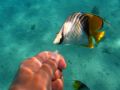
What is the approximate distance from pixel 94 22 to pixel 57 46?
220 inches

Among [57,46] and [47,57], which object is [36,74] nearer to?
[47,57]

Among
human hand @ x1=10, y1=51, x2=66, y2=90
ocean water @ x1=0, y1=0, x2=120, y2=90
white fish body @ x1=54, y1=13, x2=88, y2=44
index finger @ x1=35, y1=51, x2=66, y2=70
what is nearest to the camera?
human hand @ x1=10, y1=51, x2=66, y2=90

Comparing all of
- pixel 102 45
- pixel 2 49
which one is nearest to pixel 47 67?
pixel 102 45

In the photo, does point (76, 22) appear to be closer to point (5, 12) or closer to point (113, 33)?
point (113, 33)

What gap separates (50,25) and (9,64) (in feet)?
7.05

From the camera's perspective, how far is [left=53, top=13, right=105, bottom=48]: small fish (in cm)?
243

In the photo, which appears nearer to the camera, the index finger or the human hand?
the human hand

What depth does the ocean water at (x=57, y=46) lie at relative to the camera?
6.97 m

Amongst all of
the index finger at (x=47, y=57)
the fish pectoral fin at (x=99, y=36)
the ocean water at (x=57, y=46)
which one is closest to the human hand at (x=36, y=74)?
the index finger at (x=47, y=57)

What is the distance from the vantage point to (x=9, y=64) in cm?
802

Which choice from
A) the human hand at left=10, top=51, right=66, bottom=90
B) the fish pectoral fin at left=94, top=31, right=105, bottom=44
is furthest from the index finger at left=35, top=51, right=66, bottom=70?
the fish pectoral fin at left=94, top=31, right=105, bottom=44

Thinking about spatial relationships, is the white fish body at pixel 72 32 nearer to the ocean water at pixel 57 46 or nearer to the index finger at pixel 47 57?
the index finger at pixel 47 57

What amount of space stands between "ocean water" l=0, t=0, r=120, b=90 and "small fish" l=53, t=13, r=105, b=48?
4.20 m

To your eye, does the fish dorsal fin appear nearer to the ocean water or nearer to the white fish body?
the white fish body
